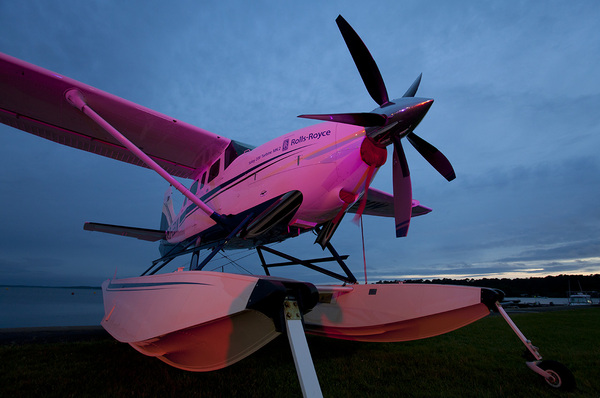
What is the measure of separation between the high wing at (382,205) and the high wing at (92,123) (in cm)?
356

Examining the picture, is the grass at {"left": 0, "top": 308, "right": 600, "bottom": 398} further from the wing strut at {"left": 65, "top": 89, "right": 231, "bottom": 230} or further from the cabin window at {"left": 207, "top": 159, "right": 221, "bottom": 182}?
the cabin window at {"left": 207, "top": 159, "right": 221, "bottom": 182}

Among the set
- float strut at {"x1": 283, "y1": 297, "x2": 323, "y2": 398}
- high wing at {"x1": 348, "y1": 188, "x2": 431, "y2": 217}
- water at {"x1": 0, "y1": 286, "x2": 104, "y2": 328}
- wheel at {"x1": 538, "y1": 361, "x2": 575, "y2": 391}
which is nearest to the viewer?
float strut at {"x1": 283, "y1": 297, "x2": 323, "y2": 398}

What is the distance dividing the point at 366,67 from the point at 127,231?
7.32m

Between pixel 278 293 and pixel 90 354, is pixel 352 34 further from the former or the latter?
pixel 90 354

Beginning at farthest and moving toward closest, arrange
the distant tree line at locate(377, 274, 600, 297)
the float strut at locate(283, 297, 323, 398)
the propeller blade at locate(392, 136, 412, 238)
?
1. the distant tree line at locate(377, 274, 600, 297)
2. the propeller blade at locate(392, 136, 412, 238)
3. the float strut at locate(283, 297, 323, 398)

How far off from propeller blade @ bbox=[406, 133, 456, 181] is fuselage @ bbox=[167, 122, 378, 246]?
122 centimetres

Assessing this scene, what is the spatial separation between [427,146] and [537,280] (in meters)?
69.0

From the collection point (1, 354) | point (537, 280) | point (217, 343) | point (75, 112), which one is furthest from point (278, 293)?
point (537, 280)

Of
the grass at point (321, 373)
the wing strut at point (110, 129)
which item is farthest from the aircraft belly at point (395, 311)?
the wing strut at point (110, 129)

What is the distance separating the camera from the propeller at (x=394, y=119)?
361 cm

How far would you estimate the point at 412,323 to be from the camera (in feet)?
13.8

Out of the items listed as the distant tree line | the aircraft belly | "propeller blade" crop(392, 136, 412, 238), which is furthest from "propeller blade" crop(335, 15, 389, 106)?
the distant tree line

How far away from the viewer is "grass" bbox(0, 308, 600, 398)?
3061mm

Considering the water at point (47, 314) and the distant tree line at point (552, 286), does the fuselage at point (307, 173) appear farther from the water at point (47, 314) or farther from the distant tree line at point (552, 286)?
the distant tree line at point (552, 286)
